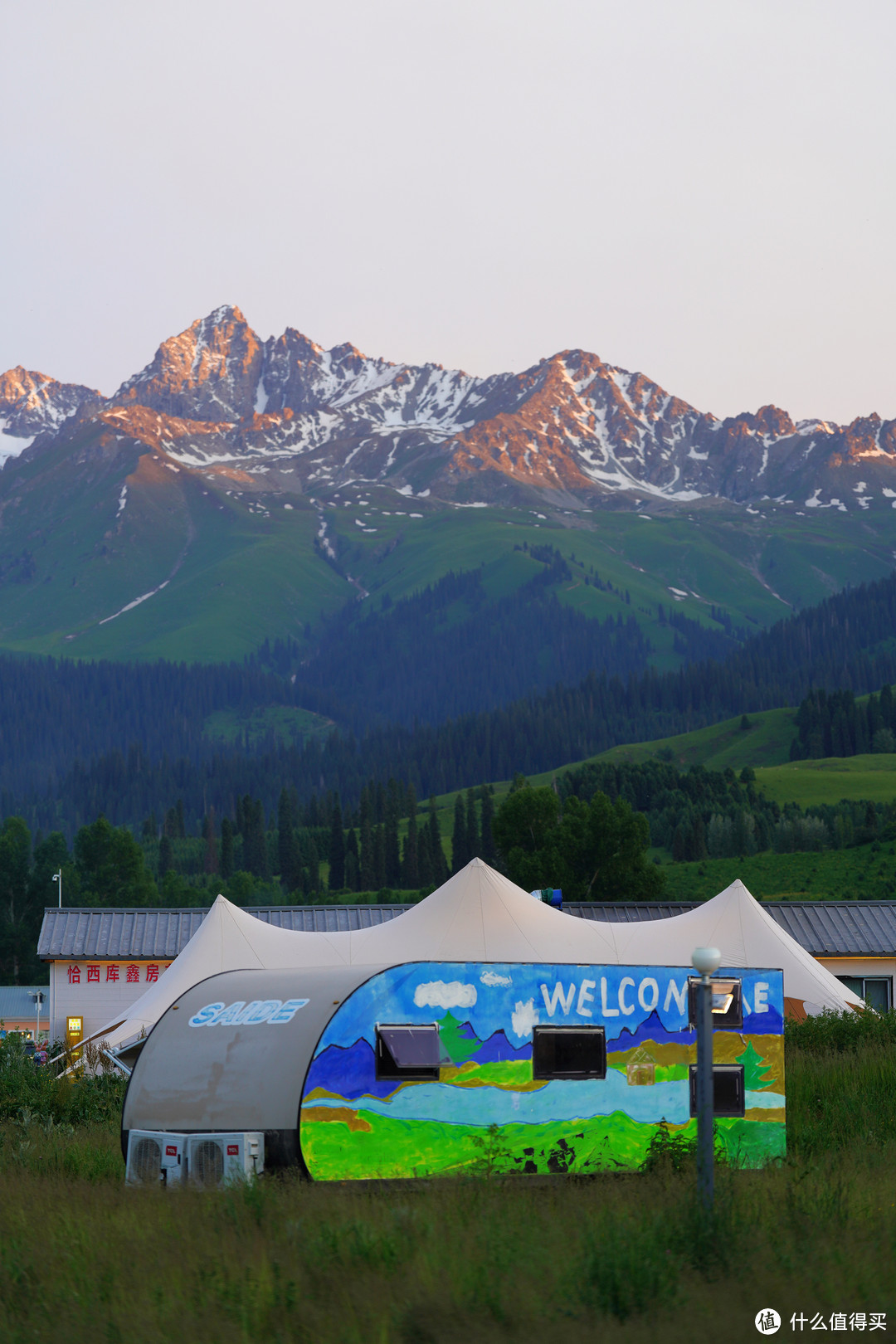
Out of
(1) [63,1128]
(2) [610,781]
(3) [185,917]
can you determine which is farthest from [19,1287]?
(2) [610,781]

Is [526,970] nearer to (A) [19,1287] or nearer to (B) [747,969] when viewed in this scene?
(B) [747,969]

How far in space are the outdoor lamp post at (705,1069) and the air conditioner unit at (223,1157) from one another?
4683mm

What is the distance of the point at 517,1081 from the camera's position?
15.0m

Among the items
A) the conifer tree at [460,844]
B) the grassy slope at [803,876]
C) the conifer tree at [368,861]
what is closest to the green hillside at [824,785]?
the conifer tree at [460,844]

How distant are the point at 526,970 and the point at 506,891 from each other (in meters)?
18.8

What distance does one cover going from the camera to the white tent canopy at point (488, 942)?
1303 inches

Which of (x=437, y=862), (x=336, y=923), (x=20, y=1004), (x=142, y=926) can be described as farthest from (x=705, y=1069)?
(x=437, y=862)

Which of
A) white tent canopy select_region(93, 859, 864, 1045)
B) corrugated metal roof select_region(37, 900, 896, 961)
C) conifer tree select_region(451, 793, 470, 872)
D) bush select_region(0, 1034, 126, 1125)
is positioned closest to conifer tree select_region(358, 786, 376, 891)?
conifer tree select_region(451, 793, 470, 872)

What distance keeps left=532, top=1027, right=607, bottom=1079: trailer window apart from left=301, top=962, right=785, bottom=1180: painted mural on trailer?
8 centimetres

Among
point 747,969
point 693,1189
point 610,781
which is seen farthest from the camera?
point 610,781

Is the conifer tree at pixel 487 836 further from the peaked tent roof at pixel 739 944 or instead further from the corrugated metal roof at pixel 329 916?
the peaked tent roof at pixel 739 944

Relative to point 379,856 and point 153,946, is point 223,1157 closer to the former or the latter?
point 153,946

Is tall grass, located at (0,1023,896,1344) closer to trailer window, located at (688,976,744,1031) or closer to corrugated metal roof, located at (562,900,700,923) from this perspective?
trailer window, located at (688,976,744,1031)

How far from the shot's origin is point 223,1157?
14445 millimetres
